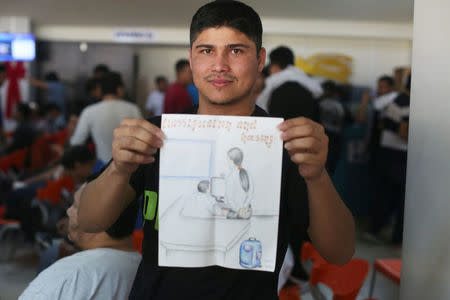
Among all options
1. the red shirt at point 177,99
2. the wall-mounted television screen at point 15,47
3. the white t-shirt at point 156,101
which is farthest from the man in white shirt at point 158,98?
the red shirt at point 177,99

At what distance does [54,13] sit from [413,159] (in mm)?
7103

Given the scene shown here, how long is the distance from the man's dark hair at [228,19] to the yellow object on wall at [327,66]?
6414mm

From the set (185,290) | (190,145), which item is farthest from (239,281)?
(190,145)

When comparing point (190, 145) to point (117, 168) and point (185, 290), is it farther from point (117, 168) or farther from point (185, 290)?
point (185, 290)

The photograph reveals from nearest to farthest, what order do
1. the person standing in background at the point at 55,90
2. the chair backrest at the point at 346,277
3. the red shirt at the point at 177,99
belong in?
1. the chair backrest at the point at 346,277
2. the red shirt at the point at 177,99
3. the person standing in background at the point at 55,90

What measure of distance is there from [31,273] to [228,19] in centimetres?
345

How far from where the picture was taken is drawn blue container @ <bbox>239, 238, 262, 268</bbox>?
3.37ft

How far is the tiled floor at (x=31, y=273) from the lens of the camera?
8.18 feet

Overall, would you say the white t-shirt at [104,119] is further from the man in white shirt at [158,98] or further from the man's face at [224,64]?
the man in white shirt at [158,98]

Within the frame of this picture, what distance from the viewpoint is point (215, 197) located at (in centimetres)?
103

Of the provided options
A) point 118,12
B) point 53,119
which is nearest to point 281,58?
point 118,12

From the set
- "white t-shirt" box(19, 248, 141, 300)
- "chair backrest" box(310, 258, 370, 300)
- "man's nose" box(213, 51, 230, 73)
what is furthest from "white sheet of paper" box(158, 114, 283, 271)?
"chair backrest" box(310, 258, 370, 300)

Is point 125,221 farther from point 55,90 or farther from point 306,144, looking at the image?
point 55,90

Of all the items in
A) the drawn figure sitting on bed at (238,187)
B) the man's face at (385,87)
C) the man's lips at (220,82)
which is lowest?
the drawn figure sitting on bed at (238,187)
